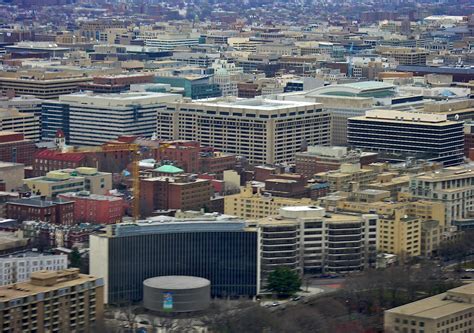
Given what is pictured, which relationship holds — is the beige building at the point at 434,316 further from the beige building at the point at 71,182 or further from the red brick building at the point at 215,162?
the red brick building at the point at 215,162

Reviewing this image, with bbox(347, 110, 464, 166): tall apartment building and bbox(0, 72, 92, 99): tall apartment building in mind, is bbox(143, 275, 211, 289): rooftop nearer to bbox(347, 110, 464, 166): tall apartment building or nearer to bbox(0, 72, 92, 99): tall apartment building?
bbox(347, 110, 464, 166): tall apartment building

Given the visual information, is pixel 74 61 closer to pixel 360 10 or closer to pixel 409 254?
pixel 409 254

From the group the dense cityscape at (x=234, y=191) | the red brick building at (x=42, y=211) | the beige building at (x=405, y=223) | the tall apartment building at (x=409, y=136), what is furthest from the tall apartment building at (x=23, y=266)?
the tall apartment building at (x=409, y=136)

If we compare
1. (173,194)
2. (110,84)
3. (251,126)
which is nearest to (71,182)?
(173,194)

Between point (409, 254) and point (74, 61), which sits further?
point (74, 61)

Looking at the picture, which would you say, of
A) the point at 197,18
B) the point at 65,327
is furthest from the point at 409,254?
the point at 197,18

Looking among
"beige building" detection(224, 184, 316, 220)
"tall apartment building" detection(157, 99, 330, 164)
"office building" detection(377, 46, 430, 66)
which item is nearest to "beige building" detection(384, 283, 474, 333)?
"beige building" detection(224, 184, 316, 220)

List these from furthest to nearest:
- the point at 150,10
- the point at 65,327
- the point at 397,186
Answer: the point at 150,10
the point at 397,186
the point at 65,327
